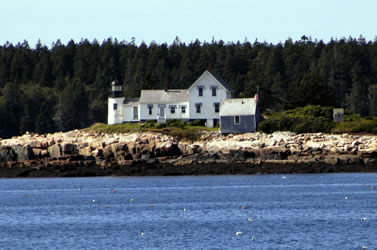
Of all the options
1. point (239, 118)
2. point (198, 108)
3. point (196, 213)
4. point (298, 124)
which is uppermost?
point (198, 108)

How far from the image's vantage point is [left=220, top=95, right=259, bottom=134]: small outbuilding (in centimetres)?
8381

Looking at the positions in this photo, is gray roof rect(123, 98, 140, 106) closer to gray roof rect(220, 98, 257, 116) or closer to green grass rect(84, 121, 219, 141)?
green grass rect(84, 121, 219, 141)

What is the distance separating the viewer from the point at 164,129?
84.5 meters

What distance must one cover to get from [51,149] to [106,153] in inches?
213

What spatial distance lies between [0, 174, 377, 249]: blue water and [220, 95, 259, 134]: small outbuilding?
11794 mm

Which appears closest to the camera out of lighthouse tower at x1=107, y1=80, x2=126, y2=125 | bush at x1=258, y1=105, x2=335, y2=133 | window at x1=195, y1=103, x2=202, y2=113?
bush at x1=258, y1=105, x2=335, y2=133

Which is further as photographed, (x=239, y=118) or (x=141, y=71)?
(x=141, y=71)

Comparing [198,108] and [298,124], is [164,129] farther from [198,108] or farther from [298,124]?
[298,124]

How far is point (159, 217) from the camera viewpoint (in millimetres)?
46500

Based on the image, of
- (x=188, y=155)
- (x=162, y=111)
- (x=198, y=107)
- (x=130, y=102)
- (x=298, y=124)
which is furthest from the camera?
(x=130, y=102)

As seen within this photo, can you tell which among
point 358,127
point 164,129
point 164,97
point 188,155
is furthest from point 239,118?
point 164,97

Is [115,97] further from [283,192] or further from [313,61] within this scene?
[313,61]

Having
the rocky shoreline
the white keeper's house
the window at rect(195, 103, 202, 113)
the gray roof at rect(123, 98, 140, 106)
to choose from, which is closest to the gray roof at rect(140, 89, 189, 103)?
the white keeper's house

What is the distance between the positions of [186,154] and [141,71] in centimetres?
8103
